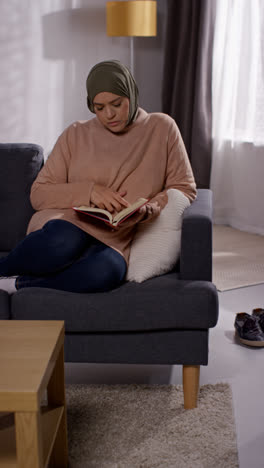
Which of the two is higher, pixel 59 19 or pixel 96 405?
pixel 59 19

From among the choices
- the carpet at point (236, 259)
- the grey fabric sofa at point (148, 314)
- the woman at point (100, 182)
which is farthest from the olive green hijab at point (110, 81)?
the carpet at point (236, 259)

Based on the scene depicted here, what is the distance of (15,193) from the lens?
229cm

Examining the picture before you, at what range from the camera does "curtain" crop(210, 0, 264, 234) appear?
3.94m

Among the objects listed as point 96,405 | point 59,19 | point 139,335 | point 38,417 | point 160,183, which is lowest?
point 96,405

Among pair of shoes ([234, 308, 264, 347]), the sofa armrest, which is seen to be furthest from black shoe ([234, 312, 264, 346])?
the sofa armrest

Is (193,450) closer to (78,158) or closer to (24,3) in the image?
(78,158)

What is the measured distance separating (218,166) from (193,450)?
308cm

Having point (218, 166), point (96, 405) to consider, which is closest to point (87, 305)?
point (96, 405)

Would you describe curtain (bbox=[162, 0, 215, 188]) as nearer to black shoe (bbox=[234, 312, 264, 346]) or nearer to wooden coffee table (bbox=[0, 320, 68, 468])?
black shoe (bbox=[234, 312, 264, 346])

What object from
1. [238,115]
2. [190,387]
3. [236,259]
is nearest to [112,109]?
[190,387]

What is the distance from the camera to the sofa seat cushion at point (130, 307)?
67.9 inches

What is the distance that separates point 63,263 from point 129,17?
2.87 m

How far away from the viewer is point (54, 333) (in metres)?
1.36

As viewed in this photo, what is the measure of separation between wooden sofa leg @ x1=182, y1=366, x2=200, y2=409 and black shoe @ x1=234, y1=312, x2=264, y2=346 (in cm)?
53
